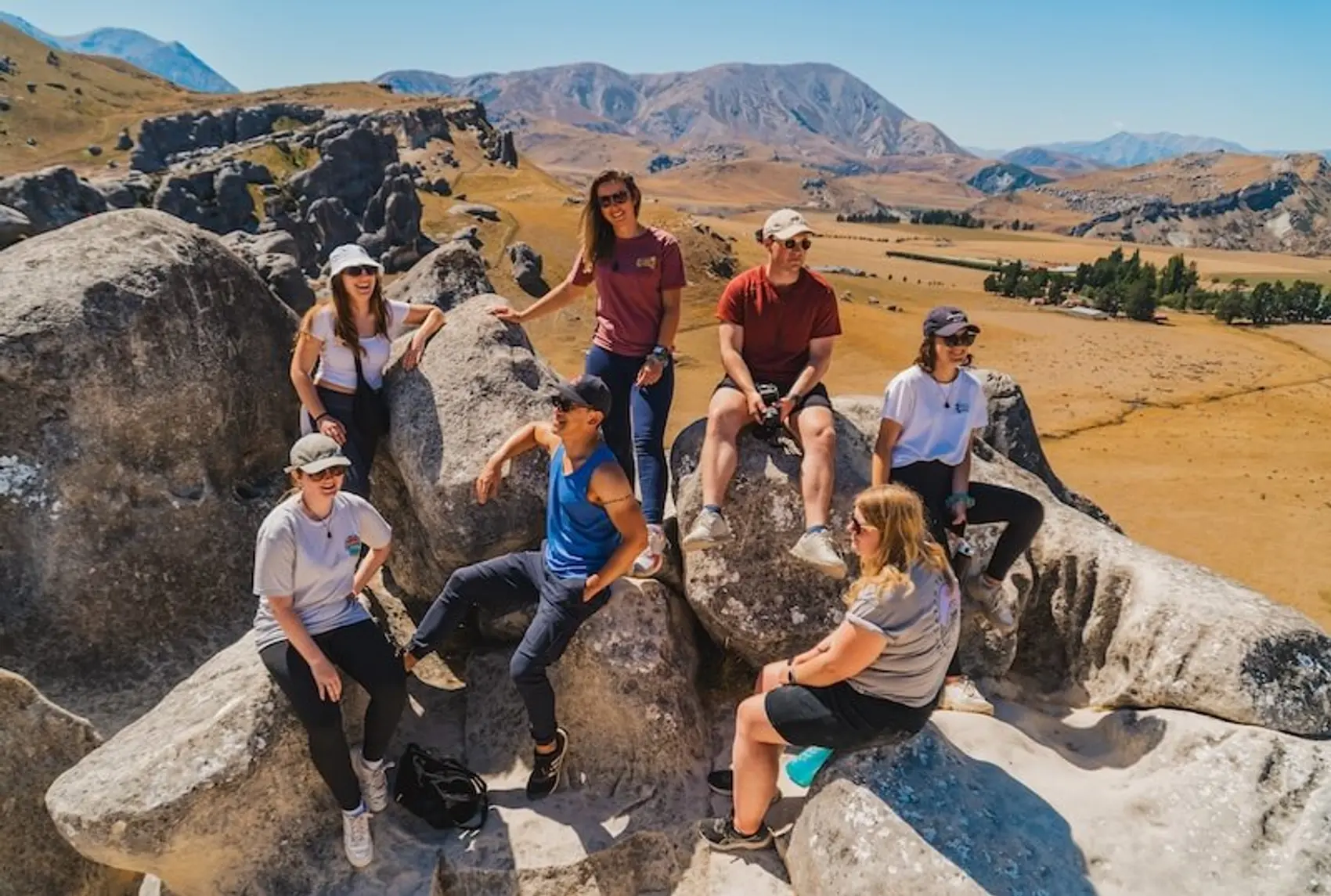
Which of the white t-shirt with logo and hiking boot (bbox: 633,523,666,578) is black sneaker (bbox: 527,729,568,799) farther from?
the white t-shirt with logo

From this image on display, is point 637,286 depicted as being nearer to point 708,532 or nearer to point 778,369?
point 778,369

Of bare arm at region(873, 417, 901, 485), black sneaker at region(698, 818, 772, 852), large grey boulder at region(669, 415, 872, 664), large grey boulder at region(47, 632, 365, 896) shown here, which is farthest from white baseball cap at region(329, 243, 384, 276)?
black sneaker at region(698, 818, 772, 852)

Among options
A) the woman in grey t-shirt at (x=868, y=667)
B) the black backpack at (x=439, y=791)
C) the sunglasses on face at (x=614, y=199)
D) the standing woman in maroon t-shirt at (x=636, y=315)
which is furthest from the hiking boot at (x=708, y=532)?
the sunglasses on face at (x=614, y=199)

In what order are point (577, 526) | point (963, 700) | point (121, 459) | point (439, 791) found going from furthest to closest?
point (121, 459), point (963, 700), point (439, 791), point (577, 526)

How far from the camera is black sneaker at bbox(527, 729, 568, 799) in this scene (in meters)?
8.00

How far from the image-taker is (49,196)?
5353cm

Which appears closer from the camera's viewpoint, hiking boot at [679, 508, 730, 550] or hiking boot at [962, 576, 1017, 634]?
hiking boot at [679, 508, 730, 550]

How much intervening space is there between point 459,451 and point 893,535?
5.09m

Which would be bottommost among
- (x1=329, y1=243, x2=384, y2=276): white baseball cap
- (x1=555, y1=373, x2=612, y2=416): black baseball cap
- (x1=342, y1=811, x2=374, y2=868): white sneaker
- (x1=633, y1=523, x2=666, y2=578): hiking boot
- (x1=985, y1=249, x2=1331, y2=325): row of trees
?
(x1=985, y1=249, x2=1331, y2=325): row of trees

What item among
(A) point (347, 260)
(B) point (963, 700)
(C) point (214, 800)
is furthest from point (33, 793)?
(B) point (963, 700)

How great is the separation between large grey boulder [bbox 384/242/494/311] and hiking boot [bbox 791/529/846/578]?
7.64 metres

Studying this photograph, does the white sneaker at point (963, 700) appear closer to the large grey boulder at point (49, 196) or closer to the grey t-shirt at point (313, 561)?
the grey t-shirt at point (313, 561)

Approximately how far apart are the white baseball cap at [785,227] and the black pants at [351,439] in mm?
4726

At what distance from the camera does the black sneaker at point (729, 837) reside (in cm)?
721
